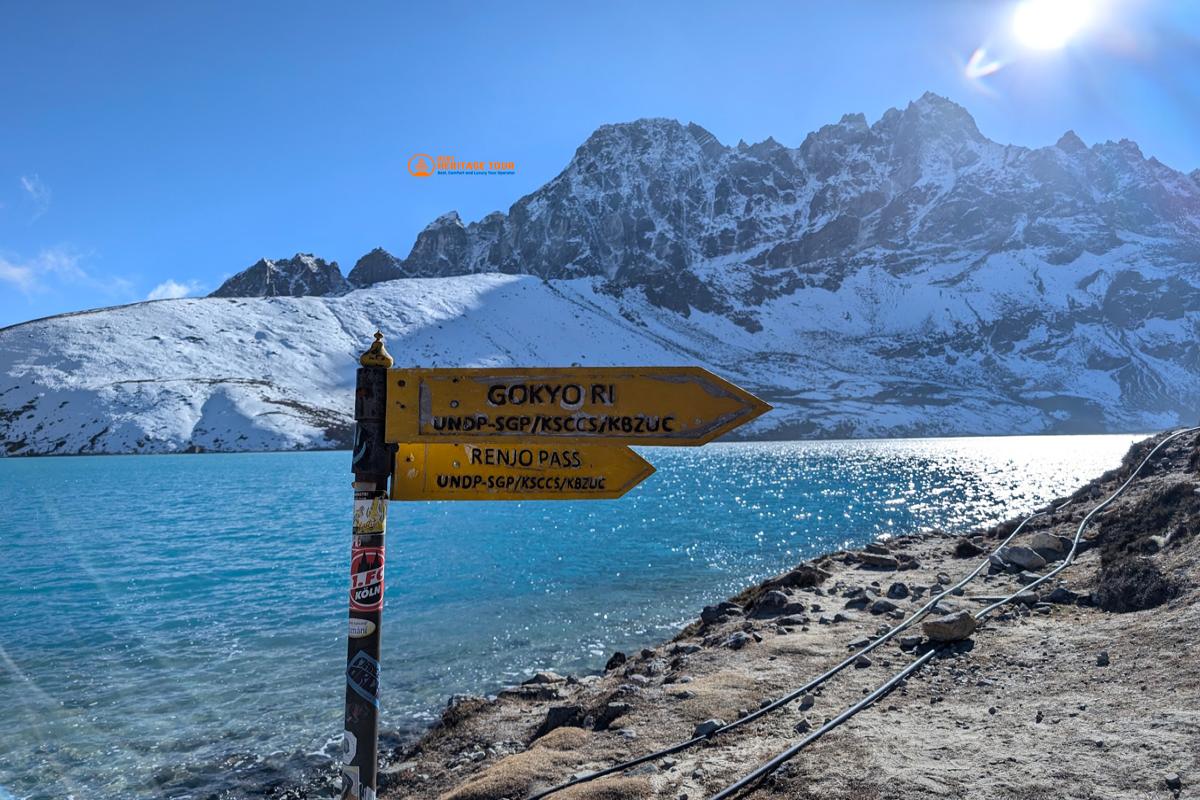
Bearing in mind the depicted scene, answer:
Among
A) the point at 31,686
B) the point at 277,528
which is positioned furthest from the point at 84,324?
the point at 31,686

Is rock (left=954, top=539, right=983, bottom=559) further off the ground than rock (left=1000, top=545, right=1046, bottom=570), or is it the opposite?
rock (left=1000, top=545, right=1046, bottom=570)

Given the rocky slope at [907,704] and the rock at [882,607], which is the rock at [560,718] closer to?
the rocky slope at [907,704]

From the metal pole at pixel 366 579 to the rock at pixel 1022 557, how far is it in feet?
51.4

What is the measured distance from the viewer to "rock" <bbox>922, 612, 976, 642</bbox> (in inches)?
394

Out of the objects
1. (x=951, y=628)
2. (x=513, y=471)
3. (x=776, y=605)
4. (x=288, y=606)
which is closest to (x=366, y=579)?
(x=513, y=471)

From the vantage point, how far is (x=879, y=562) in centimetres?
2064

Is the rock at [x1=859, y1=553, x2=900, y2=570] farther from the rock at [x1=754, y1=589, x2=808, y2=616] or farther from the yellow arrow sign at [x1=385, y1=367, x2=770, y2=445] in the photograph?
the yellow arrow sign at [x1=385, y1=367, x2=770, y2=445]

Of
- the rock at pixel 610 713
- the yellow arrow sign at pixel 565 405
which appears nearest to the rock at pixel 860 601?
the rock at pixel 610 713

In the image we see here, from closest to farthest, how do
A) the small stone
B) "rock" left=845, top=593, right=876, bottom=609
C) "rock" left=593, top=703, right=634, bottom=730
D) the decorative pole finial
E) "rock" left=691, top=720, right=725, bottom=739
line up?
the decorative pole finial → "rock" left=691, top=720, right=725, bottom=739 → "rock" left=593, top=703, right=634, bottom=730 → the small stone → "rock" left=845, top=593, right=876, bottom=609

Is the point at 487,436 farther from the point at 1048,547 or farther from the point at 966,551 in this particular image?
the point at 966,551

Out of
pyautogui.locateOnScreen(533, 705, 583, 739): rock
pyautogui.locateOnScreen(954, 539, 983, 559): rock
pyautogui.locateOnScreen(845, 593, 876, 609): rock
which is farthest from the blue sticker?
pyautogui.locateOnScreen(954, 539, 983, 559): rock

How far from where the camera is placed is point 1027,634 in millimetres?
9953

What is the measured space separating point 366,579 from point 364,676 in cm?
64

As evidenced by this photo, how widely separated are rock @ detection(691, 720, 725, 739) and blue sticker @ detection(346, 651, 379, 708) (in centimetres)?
450
